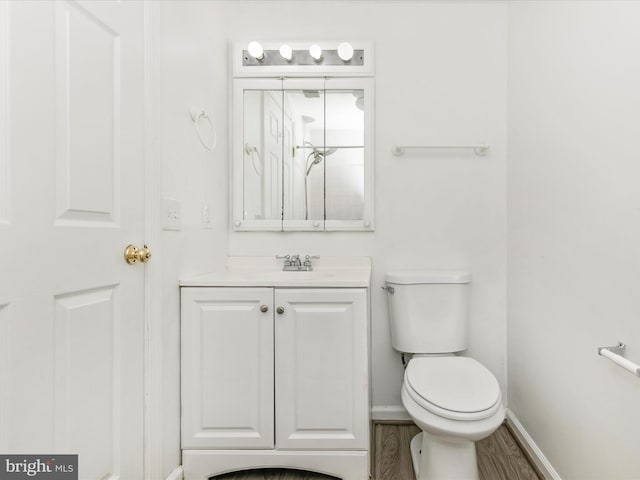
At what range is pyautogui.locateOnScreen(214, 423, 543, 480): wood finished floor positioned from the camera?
152 cm

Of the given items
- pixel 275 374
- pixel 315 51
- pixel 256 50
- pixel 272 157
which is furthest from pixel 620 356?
pixel 256 50

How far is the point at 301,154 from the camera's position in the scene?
2.00 metres

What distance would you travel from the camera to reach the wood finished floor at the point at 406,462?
152 centimetres

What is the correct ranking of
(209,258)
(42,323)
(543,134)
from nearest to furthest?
(42,323) → (543,134) → (209,258)

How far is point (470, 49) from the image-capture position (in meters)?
1.96

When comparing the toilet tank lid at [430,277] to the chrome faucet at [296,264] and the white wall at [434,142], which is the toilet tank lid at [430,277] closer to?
the white wall at [434,142]

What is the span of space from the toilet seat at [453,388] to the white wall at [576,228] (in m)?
0.30

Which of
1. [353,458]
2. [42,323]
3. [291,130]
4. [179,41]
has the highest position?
[179,41]

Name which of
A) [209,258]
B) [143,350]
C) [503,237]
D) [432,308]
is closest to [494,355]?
[432,308]

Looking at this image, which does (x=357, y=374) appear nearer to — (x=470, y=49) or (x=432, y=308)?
(x=432, y=308)

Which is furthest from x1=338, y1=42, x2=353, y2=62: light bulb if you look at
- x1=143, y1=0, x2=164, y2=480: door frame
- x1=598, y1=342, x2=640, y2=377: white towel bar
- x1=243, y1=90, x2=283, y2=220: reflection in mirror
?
x1=598, y1=342, x2=640, y2=377: white towel bar

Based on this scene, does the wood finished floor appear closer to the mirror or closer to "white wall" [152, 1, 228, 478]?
"white wall" [152, 1, 228, 478]

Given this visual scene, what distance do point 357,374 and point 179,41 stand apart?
4.72ft

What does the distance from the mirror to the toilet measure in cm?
45
